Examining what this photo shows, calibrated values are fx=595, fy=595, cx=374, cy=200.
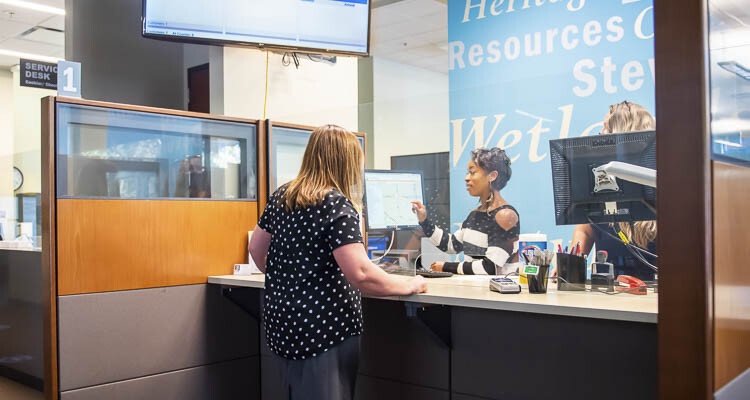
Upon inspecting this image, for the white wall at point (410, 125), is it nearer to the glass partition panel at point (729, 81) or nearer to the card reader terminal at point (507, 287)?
the card reader terminal at point (507, 287)

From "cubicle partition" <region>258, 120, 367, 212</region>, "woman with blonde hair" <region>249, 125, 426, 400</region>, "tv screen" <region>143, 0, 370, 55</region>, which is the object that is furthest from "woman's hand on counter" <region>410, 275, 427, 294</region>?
"tv screen" <region>143, 0, 370, 55</region>

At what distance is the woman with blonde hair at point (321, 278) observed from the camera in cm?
181

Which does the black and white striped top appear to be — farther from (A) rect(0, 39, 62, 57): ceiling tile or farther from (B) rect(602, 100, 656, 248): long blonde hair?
(A) rect(0, 39, 62, 57): ceiling tile

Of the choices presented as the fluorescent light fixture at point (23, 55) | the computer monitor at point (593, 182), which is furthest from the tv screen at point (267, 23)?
the fluorescent light fixture at point (23, 55)

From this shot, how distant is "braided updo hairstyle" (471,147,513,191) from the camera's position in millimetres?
2420

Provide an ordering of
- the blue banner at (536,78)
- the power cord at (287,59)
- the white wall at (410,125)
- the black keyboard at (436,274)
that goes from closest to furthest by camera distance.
→ the blue banner at (536,78), the black keyboard at (436,274), the white wall at (410,125), the power cord at (287,59)

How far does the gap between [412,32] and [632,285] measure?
219 inches

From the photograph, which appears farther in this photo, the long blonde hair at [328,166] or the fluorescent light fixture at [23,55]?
the fluorescent light fixture at [23,55]

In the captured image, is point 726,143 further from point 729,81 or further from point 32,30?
point 32,30

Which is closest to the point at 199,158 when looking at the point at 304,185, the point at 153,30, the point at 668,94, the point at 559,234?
the point at 153,30

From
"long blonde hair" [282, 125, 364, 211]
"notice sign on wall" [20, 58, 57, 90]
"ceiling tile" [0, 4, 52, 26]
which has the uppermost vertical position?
"ceiling tile" [0, 4, 52, 26]

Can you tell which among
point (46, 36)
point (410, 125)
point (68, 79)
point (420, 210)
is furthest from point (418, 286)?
point (46, 36)

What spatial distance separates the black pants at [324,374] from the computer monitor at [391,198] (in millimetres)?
730

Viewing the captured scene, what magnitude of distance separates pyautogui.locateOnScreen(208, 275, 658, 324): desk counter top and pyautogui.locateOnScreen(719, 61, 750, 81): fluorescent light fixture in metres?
0.64
